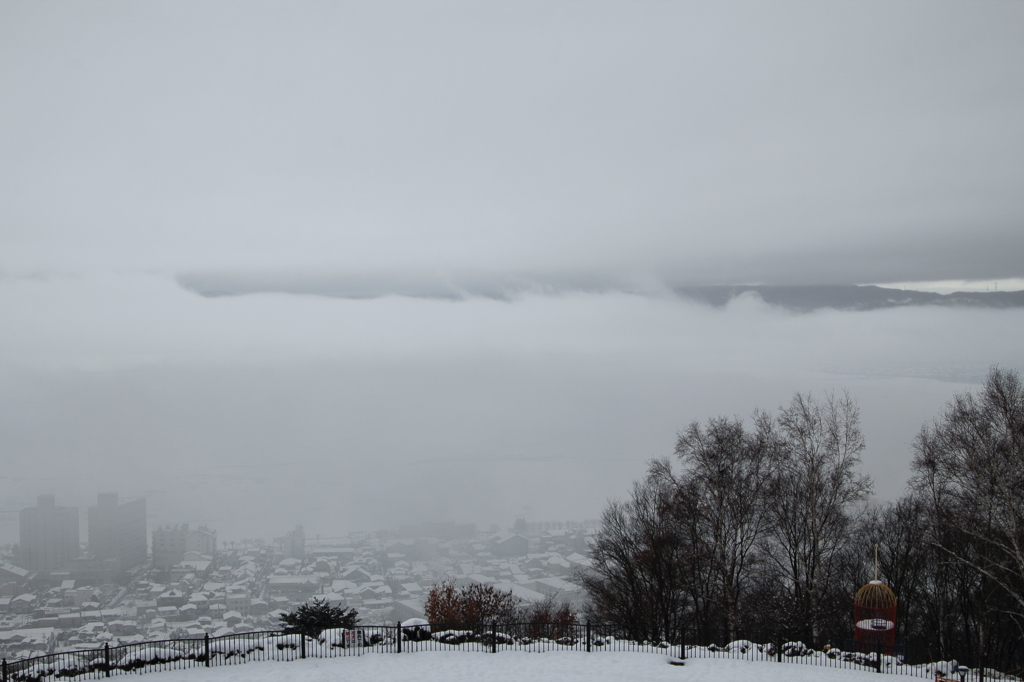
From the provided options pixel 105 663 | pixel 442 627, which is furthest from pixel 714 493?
pixel 105 663

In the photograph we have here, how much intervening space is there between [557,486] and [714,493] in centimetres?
12180

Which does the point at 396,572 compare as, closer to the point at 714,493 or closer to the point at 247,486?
the point at 714,493

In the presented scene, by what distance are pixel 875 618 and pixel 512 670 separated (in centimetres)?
1156

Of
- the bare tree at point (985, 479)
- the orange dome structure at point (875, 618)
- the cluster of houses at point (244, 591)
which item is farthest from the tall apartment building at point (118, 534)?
the bare tree at point (985, 479)

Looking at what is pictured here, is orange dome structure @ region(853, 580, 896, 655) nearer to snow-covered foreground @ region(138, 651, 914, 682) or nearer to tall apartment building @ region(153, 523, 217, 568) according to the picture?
snow-covered foreground @ region(138, 651, 914, 682)

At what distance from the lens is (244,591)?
2083 inches

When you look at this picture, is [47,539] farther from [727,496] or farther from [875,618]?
[875,618]

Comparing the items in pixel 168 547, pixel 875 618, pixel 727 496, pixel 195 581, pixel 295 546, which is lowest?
pixel 295 546

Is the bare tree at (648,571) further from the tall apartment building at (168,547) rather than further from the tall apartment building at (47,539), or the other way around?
the tall apartment building at (47,539)

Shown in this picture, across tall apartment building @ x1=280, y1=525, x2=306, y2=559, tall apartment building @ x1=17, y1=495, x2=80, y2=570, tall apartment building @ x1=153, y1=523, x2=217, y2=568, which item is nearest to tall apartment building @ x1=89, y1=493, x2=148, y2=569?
tall apartment building @ x1=153, y1=523, x2=217, y2=568

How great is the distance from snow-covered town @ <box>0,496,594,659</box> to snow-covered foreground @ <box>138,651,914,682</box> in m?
16.4

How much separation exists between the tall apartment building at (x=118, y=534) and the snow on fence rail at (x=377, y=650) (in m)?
48.7

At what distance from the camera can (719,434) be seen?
2502cm

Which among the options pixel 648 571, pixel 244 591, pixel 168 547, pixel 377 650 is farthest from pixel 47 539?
pixel 648 571
